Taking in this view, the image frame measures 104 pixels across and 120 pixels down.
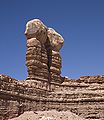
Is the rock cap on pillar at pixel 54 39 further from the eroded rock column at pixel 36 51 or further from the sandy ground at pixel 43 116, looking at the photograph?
the sandy ground at pixel 43 116

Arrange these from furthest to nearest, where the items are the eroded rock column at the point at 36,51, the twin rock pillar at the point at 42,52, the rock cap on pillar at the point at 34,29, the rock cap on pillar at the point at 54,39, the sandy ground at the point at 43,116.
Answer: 1. the rock cap on pillar at the point at 54,39
2. the rock cap on pillar at the point at 34,29
3. the twin rock pillar at the point at 42,52
4. the eroded rock column at the point at 36,51
5. the sandy ground at the point at 43,116

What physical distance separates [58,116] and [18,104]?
3.68 metres

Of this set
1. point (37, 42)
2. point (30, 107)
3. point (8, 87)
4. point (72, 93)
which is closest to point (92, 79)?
point (72, 93)

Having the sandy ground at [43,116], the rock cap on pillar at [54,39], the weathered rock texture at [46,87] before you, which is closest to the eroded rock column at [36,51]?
the weathered rock texture at [46,87]

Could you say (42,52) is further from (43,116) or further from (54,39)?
(43,116)

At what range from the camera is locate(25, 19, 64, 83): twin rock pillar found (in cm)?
3244

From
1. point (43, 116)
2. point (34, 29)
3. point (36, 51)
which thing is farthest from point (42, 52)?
point (43, 116)

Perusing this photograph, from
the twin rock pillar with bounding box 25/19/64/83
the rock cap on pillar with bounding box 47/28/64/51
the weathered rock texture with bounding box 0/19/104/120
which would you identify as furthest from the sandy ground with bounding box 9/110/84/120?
the rock cap on pillar with bounding box 47/28/64/51

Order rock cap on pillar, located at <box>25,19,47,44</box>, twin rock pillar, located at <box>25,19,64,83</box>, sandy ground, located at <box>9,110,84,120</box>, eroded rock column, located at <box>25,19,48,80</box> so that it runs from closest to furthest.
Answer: sandy ground, located at <box>9,110,84,120</box>, eroded rock column, located at <box>25,19,48,80</box>, twin rock pillar, located at <box>25,19,64,83</box>, rock cap on pillar, located at <box>25,19,47,44</box>

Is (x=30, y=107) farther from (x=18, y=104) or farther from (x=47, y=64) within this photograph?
(x=47, y=64)

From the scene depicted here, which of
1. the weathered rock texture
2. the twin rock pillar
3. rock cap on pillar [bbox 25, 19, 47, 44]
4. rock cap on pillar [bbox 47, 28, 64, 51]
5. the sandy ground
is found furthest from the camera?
rock cap on pillar [bbox 47, 28, 64, 51]

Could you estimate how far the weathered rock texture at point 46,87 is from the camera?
26.4 m

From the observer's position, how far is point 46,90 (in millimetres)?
31469

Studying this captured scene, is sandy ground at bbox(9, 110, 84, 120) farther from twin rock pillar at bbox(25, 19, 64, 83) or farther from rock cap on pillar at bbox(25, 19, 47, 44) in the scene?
rock cap on pillar at bbox(25, 19, 47, 44)
